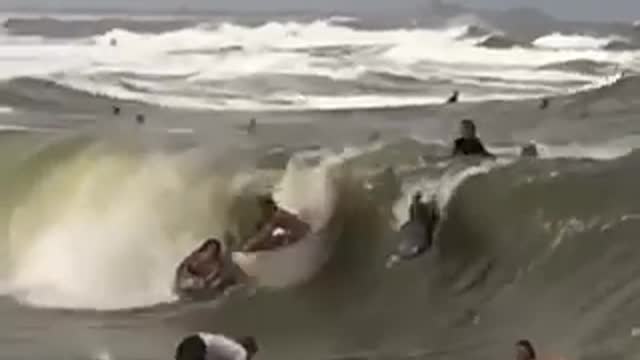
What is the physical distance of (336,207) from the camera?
859cm

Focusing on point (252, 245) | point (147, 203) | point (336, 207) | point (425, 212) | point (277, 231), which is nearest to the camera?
point (252, 245)

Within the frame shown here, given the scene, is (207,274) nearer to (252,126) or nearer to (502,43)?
(252,126)

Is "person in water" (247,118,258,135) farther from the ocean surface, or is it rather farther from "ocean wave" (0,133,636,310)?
"ocean wave" (0,133,636,310)

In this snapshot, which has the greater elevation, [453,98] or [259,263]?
[453,98]

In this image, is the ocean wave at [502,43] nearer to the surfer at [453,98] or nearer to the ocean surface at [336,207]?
the ocean surface at [336,207]

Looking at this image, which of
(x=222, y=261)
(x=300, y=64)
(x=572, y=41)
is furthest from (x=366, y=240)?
(x=572, y=41)

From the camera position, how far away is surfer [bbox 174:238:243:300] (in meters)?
7.01

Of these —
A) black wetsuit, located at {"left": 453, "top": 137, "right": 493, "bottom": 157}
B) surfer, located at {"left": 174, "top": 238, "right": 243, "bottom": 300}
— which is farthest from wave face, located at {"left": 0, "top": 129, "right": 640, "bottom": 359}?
black wetsuit, located at {"left": 453, "top": 137, "right": 493, "bottom": 157}

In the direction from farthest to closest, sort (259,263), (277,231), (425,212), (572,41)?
1. (572,41)
2. (425,212)
3. (277,231)
4. (259,263)

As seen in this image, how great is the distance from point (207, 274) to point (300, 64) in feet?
39.9

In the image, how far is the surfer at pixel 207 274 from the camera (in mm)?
7012

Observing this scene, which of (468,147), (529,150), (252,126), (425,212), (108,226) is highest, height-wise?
(252,126)

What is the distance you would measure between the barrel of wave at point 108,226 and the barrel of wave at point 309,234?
1.44 ft

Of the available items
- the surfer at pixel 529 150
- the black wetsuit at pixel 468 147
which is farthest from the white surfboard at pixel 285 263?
the surfer at pixel 529 150
